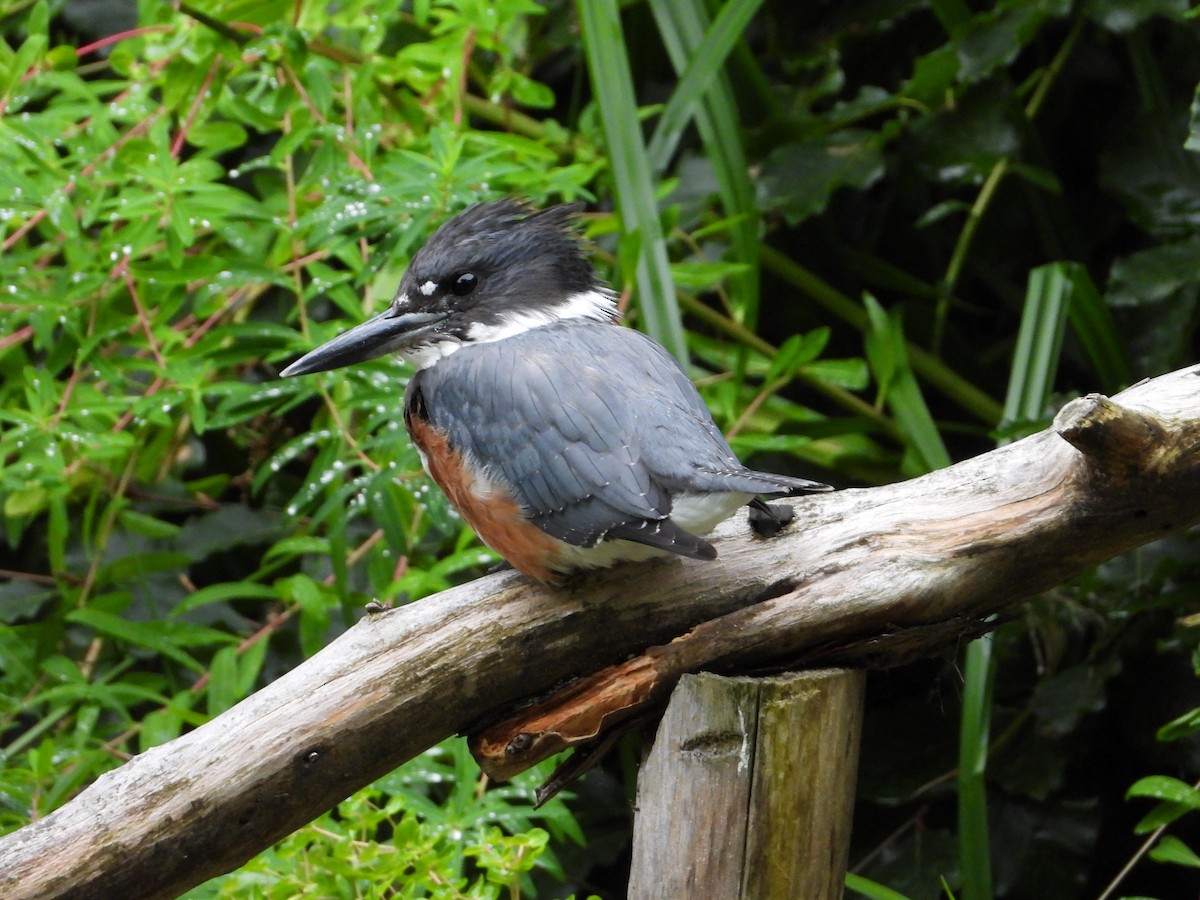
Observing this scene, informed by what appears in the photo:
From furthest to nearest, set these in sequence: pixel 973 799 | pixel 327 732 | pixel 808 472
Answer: pixel 808 472 → pixel 973 799 → pixel 327 732

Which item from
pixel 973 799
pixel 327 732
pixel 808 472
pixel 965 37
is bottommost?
pixel 973 799

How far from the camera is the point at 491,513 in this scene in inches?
63.1

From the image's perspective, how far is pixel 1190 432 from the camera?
4.74ft

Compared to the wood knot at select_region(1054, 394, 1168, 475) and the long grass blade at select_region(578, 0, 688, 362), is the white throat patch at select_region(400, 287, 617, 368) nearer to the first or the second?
the long grass blade at select_region(578, 0, 688, 362)

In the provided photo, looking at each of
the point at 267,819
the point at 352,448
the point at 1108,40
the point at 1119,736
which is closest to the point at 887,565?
the point at 267,819

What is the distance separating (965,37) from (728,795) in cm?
164

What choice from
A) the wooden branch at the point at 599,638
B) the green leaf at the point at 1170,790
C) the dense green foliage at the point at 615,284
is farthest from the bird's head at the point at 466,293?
the green leaf at the point at 1170,790

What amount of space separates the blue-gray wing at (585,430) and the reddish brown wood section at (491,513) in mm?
20

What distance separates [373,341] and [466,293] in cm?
15

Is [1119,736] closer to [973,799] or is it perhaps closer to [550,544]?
[973,799]

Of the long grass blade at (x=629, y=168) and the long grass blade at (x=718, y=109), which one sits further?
the long grass blade at (x=718, y=109)

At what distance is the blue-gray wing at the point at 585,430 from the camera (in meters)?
1.47

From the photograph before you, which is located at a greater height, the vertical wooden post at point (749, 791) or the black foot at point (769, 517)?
the black foot at point (769, 517)

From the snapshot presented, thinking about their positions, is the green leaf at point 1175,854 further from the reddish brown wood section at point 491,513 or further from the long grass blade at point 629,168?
the long grass blade at point 629,168
